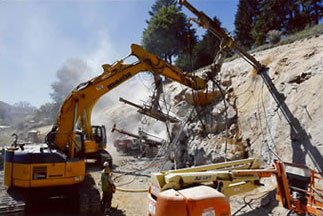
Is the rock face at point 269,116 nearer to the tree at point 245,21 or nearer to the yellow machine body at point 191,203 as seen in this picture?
the yellow machine body at point 191,203

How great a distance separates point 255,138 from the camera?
27.2ft

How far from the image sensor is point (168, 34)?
3422 centimetres

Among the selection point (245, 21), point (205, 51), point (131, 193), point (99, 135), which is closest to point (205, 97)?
point (131, 193)

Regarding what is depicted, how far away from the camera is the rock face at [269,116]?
658 centimetres

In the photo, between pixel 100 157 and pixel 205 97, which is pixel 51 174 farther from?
pixel 205 97

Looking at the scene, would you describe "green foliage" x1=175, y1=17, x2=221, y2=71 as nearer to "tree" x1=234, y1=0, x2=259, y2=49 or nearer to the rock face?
"tree" x1=234, y1=0, x2=259, y2=49

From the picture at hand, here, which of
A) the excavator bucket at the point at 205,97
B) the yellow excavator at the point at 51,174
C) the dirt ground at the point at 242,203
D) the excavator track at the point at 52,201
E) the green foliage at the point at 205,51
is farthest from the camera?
the green foliage at the point at 205,51

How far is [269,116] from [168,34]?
28898 millimetres

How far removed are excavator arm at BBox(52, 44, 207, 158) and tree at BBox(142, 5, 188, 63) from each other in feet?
84.9

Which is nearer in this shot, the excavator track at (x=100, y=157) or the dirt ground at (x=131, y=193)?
the dirt ground at (x=131, y=193)

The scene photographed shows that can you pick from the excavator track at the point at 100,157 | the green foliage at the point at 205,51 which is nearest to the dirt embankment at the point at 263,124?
the excavator track at the point at 100,157

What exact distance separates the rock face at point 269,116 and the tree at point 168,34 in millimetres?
22696

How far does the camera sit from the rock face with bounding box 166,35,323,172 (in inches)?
259

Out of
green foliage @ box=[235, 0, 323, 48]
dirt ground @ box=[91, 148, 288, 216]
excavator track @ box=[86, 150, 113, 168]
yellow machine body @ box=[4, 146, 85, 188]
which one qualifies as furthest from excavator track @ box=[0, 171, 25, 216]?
green foliage @ box=[235, 0, 323, 48]
